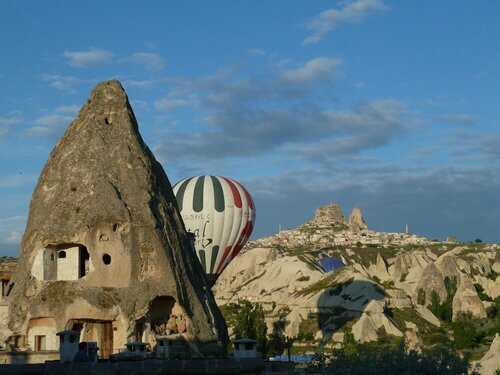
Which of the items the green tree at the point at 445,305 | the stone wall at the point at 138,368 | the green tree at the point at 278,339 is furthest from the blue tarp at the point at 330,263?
the stone wall at the point at 138,368

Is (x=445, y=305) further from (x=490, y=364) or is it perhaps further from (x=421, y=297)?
(x=490, y=364)

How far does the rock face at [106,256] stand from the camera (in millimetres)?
32125

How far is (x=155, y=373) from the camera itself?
22.6 metres

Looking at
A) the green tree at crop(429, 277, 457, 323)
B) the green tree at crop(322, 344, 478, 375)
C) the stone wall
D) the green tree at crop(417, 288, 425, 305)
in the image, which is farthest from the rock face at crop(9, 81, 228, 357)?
the green tree at crop(417, 288, 425, 305)

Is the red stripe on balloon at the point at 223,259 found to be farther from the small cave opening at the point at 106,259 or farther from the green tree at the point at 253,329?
the small cave opening at the point at 106,259

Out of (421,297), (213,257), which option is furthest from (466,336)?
(213,257)

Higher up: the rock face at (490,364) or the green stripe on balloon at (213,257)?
the green stripe on balloon at (213,257)

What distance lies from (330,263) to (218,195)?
93.0m

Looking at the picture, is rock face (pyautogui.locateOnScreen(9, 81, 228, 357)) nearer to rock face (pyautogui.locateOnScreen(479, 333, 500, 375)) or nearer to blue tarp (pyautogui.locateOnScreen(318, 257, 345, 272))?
rock face (pyautogui.locateOnScreen(479, 333, 500, 375))

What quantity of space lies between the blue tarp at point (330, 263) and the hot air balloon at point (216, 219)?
87381 mm

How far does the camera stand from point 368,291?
332 feet

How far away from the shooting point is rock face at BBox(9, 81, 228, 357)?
32125 mm

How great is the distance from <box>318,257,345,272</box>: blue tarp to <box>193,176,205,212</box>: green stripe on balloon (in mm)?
87443

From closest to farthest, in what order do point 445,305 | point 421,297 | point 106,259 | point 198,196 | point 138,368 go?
point 138,368 → point 106,259 → point 198,196 → point 445,305 → point 421,297
